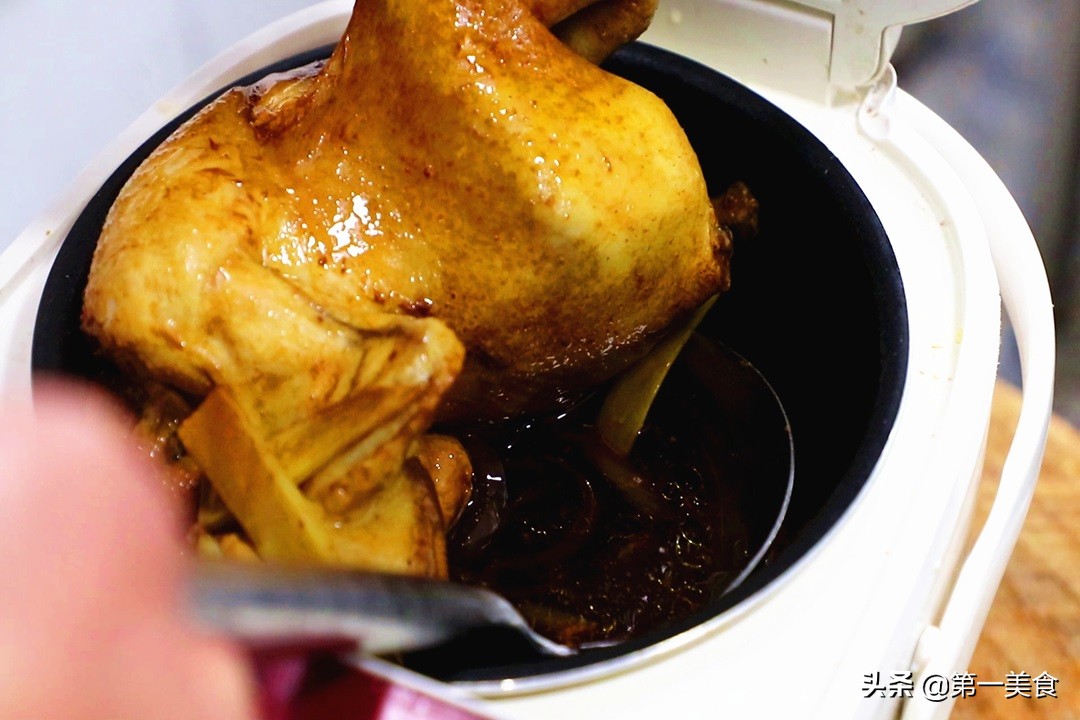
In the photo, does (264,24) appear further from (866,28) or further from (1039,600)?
(1039,600)

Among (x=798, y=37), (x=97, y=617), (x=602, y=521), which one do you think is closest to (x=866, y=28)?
(x=798, y=37)

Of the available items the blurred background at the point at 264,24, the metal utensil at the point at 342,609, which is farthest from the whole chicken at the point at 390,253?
the blurred background at the point at 264,24

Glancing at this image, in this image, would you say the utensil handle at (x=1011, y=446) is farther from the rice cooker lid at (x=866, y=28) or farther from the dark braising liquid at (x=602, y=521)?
the dark braising liquid at (x=602, y=521)

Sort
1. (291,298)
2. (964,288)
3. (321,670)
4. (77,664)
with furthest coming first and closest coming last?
(964,288) → (291,298) → (321,670) → (77,664)

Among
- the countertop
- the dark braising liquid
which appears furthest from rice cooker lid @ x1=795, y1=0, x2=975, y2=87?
the countertop

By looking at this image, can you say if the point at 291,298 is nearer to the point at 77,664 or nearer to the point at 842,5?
the point at 77,664

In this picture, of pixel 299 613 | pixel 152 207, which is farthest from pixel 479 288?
pixel 299 613
